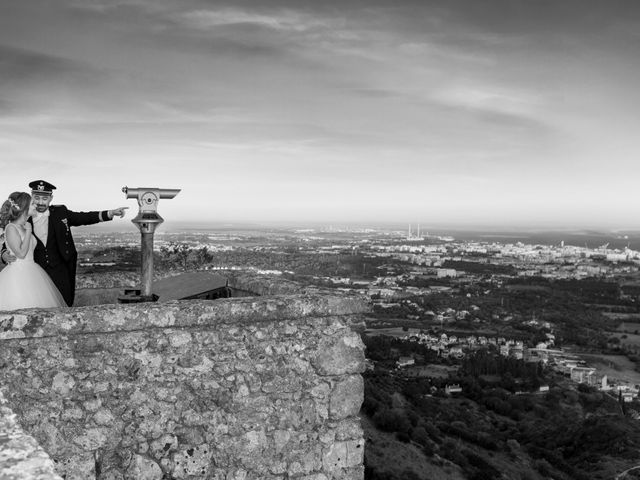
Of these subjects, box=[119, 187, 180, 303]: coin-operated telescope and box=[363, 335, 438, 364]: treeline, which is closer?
box=[119, 187, 180, 303]: coin-operated telescope

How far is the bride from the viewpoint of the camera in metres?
4.47

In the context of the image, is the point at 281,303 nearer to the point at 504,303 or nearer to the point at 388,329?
the point at 388,329

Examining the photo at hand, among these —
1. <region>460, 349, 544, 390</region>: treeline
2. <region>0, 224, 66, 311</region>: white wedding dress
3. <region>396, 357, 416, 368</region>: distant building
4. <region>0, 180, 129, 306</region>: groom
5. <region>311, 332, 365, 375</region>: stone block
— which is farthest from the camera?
<region>460, 349, 544, 390</region>: treeline

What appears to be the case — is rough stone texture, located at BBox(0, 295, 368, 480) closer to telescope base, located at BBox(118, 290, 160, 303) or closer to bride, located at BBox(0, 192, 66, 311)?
telescope base, located at BBox(118, 290, 160, 303)

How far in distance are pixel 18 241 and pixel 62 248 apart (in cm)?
51

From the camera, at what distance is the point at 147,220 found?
4707 millimetres

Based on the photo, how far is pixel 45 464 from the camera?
5.45 feet

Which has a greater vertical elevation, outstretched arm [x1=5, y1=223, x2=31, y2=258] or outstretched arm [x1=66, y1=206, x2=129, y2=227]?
outstretched arm [x1=66, y1=206, x2=129, y2=227]

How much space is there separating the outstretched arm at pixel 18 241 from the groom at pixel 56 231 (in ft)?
0.90

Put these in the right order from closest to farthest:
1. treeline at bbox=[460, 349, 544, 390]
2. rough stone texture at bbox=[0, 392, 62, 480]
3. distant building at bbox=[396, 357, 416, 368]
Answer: rough stone texture at bbox=[0, 392, 62, 480], distant building at bbox=[396, 357, 416, 368], treeline at bbox=[460, 349, 544, 390]

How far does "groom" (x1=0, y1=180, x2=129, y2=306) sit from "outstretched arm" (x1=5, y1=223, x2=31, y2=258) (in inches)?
10.7

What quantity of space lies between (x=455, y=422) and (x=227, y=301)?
2682cm

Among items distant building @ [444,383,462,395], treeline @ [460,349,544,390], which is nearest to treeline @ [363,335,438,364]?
treeline @ [460,349,544,390]

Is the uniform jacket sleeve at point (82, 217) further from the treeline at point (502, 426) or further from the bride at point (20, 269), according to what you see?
the treeline at point (502, 426)
